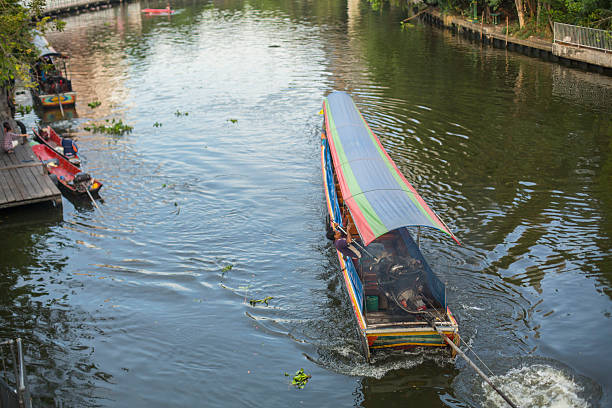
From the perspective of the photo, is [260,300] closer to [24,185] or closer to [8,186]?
[24,185]

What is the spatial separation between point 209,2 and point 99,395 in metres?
87.2

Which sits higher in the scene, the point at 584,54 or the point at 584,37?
the point at 584,37

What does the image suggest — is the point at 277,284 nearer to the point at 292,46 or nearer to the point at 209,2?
the point at 292,46

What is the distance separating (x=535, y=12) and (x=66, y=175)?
133 ft

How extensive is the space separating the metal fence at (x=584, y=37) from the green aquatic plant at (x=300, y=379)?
31600mm

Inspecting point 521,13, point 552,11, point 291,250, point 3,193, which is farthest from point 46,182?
point 521,13

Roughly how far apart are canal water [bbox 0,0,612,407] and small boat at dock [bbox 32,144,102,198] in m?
0.79

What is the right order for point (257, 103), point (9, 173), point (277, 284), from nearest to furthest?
point (277, 284) < point (9, 173) < point (257, 103)

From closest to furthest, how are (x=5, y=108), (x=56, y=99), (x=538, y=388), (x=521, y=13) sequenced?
(x=538, y=388), (x=5, y=108), (x=56, y=99), (x=521, y=13)

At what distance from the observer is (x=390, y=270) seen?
13320 millimetres

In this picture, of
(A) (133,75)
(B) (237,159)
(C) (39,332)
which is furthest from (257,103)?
(C) (39,332)

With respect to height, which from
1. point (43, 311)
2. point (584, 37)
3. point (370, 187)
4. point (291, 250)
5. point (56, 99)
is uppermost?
point (584, 37)

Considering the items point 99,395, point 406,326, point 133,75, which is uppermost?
point 133,75

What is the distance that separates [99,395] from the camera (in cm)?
1229
